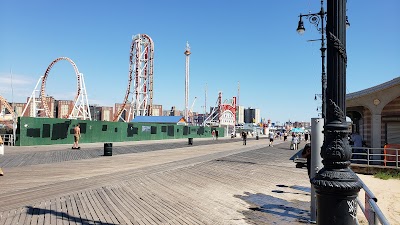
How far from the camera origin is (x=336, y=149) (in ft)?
10.8

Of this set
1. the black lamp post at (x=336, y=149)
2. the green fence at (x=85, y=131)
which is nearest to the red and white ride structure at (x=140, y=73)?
the green fence at (x=85, y=131)

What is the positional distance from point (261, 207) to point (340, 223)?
4.90 metres

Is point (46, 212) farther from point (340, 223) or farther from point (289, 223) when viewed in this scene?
point (340, 223)

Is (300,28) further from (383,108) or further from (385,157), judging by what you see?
(385,157)

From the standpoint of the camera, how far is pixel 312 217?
6.64 m

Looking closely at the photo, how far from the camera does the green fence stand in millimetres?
27516

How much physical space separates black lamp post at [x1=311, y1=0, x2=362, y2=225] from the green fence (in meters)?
28.1

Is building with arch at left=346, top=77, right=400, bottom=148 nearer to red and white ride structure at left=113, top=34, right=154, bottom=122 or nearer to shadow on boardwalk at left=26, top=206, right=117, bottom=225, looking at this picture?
shadow on boardwalk at left=26, top=206, right=117, bottom=225

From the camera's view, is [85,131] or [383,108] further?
[85,131]

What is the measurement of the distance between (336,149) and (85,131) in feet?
112

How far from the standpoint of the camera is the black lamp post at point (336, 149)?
3.14m

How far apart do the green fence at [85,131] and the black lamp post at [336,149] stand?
92.0ft

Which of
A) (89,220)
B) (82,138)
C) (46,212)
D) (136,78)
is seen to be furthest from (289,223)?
(136,78)

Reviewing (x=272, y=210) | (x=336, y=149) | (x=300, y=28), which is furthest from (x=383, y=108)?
(x=336, y=149)
